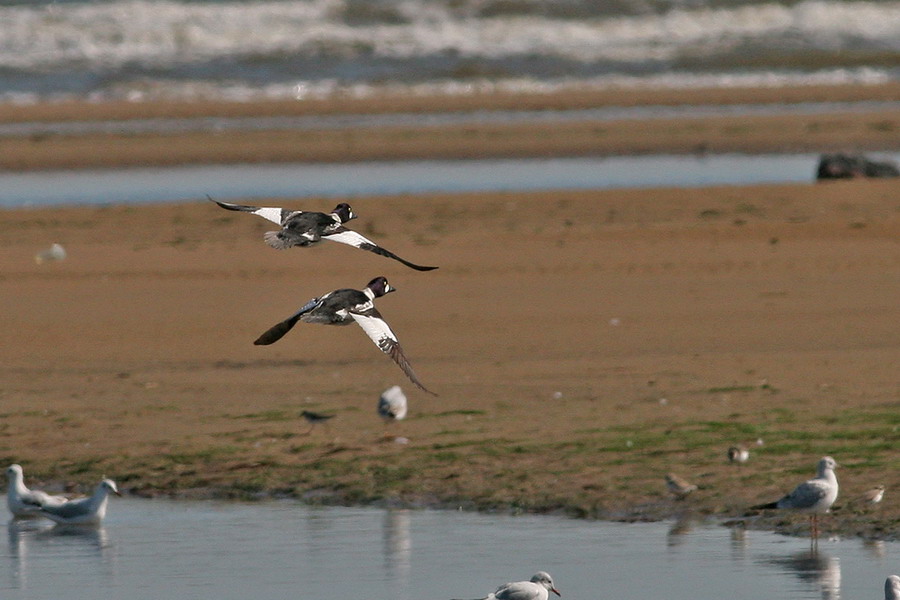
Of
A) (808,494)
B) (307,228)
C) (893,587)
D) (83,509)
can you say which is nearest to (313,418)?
(83,509)

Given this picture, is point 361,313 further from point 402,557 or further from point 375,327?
point 402,557

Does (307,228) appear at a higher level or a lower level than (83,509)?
higher

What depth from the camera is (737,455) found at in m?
13.2

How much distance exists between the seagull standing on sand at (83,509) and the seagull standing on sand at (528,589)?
3.88m

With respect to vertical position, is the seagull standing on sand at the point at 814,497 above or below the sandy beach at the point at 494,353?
above

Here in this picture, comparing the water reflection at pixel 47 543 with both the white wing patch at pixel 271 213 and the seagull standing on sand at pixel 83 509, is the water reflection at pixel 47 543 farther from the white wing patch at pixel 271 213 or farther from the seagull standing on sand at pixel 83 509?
the white wing patch at pixel 271 213

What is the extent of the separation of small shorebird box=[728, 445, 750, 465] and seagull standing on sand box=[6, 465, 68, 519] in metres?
5.10

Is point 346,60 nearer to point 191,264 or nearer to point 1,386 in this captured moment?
point 191,264

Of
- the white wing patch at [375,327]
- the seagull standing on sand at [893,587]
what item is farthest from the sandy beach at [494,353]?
the white wing patch at [375,327]

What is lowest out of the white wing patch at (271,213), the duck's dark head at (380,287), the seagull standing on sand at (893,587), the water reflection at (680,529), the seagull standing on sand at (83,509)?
the seagull standing on sand at (83,509)

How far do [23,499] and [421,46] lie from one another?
175 feet

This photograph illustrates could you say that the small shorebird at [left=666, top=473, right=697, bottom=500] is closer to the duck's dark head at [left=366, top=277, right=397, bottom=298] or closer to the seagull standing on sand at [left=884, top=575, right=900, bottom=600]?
the seagull standing on sand at [left=884, top=575, right=900, bottom=600]

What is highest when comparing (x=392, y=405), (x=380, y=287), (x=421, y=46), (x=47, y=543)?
(x=421, y=46)

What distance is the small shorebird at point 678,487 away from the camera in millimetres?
12602
